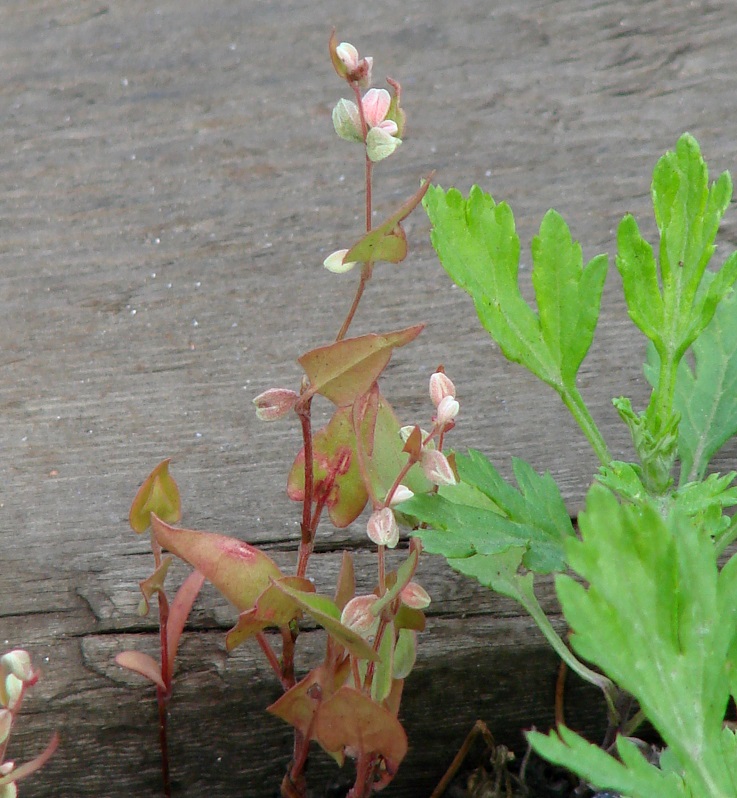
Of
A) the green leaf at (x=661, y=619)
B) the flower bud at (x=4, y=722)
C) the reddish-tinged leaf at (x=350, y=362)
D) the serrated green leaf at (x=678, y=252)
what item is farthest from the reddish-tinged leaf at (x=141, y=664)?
the serrated green leaf at (x=678, y=252)

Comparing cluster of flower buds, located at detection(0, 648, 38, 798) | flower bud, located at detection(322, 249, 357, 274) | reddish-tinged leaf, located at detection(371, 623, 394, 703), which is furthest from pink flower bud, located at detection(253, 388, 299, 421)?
cluster of flower buds, located at detection(0, 648, 38, 798)

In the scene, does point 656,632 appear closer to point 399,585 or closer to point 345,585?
point 399,585

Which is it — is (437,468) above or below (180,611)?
above

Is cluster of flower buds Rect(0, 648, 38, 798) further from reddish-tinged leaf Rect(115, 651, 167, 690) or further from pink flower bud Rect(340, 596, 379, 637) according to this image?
pink flower bud Rect(340, 596, 379, 637)

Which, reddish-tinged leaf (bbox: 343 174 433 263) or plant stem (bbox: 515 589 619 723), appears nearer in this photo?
reddish-tinged leaf (bbox: 343 174 433 263)

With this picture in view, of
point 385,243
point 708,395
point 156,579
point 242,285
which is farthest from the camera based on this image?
point 242,285

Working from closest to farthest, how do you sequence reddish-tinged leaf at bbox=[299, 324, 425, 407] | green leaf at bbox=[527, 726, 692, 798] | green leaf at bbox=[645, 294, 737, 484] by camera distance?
green leaf at bbox=[527, 726, 692, 798], reddish-tinged leaf at bbox=[299, 324, 425, 407], green leaf at bbox=[645, 294, 737, 484]

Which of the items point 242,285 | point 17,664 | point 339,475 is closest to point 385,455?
point 339,475
